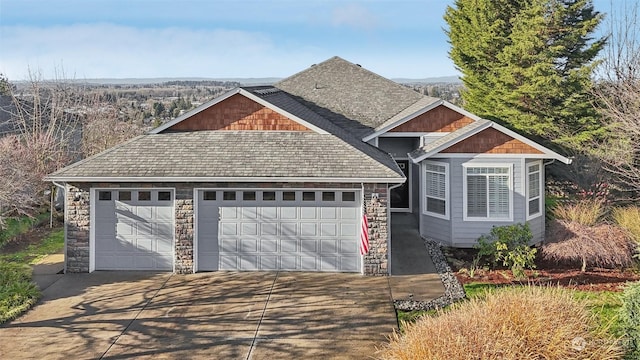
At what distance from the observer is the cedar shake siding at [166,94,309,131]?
1432 cm

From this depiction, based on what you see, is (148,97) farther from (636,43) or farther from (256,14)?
(636,43)

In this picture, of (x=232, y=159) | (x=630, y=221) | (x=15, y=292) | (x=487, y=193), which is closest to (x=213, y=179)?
(x=232, y=159)

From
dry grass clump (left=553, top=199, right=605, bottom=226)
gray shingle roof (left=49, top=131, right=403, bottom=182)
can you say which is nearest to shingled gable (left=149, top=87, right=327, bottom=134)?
gray shingle roof (left=49, top=131, right=403, bottom=182)

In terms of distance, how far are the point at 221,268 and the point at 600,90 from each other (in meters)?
17.3

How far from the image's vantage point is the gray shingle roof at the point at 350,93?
68.9 feet

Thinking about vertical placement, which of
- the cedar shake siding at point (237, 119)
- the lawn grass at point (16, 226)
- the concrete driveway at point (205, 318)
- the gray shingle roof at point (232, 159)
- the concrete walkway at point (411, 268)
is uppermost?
the cedar shake siding at point (237, 119)

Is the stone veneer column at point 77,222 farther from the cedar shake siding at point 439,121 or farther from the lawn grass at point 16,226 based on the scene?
the cedar shake siding at point 439,121

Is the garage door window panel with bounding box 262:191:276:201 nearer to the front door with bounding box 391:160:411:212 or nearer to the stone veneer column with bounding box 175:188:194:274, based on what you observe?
the stone veneer column with bounding box 175:188:194:274

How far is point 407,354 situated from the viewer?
22.0ft

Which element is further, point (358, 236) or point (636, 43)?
point (636, 43)

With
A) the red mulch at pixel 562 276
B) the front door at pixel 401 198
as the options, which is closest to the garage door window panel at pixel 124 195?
the red mulch at pixel 562 276

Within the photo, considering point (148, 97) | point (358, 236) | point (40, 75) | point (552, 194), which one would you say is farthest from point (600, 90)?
point (148, 97)

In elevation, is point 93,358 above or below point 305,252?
below

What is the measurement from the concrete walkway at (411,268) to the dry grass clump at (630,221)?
5.79 metres
